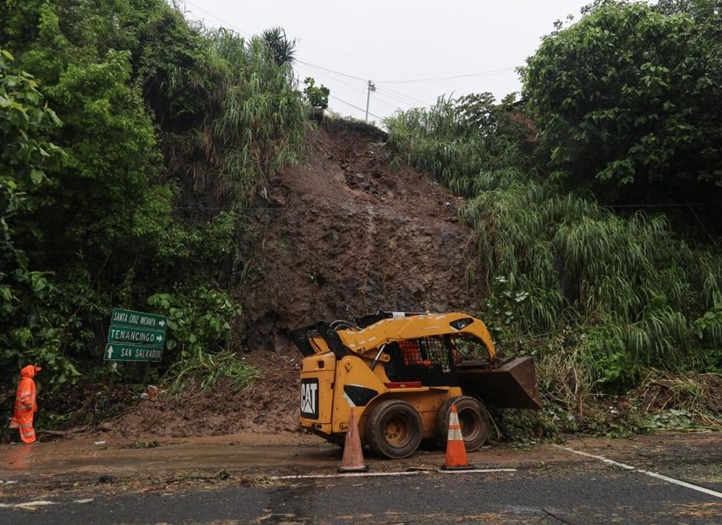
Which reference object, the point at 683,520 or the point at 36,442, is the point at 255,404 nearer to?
the point at 36,442

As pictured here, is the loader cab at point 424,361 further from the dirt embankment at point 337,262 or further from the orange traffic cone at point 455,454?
the dirt embankment at point 337,262

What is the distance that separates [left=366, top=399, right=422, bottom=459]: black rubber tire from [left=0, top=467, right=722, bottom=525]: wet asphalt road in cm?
130

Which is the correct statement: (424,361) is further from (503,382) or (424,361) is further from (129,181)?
(129,181)

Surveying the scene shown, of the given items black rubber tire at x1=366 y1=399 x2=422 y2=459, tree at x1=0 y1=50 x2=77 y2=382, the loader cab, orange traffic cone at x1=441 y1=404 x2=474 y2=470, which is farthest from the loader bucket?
tree at x1=0 y1=50 x2=77 y2=382

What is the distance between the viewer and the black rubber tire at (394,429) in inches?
294

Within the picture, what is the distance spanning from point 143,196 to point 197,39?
231 inches

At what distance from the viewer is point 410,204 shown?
55.4ft

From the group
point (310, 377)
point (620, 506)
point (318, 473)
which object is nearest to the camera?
point (620, 506)

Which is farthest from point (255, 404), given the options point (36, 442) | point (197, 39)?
point (197, 39)

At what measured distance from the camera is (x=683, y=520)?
4.49 metres

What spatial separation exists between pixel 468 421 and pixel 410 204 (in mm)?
9462

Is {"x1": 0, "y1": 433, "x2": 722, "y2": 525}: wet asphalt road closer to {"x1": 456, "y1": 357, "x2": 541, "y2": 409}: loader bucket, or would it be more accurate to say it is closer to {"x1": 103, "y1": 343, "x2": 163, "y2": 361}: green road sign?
{"x1": 456, "y1": 357, "x2": 541, "y2": 409}: loader bucket

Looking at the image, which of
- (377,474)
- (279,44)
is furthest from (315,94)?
(377,474)

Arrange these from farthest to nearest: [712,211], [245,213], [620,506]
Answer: [712,211]
[245,213]
[620,506]
